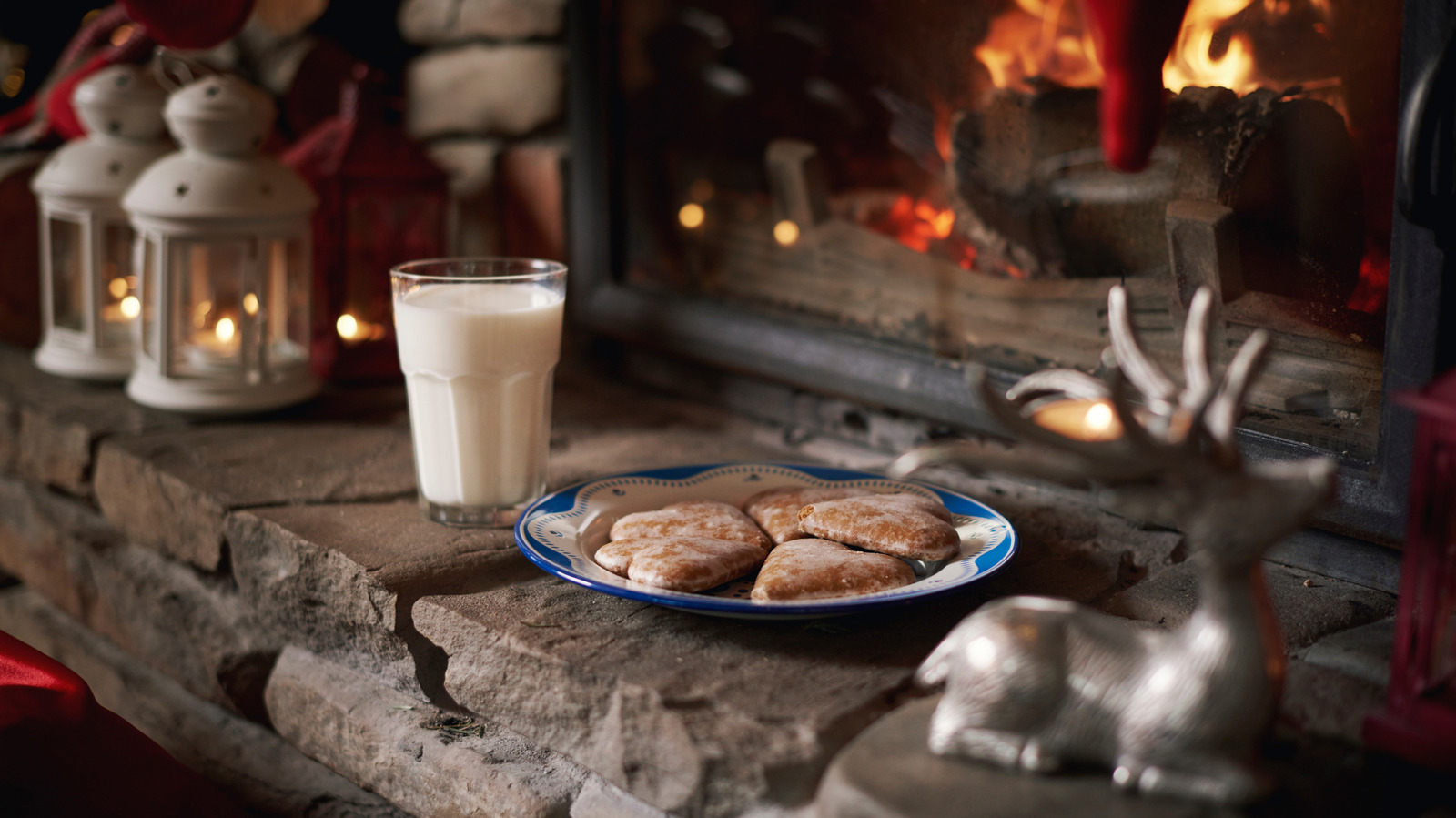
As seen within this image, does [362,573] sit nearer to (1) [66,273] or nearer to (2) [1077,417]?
(2) [1077,417]

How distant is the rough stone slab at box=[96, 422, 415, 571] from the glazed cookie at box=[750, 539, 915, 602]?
556 millimetres

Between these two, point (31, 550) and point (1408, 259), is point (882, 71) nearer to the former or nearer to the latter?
→ point (1408, 259)

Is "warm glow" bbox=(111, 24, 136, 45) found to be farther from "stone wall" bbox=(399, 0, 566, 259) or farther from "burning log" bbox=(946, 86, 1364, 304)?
"burning log" bbox=(946, 86, 1364, 304)

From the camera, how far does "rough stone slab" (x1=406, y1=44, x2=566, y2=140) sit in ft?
5.92

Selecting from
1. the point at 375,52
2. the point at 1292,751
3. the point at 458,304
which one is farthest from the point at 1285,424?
the point at 375,52

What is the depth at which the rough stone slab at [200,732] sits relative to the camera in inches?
47.3

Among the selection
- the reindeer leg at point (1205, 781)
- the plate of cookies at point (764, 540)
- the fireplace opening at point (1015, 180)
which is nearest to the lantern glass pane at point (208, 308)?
the fireplace opening at point (1015, 180)

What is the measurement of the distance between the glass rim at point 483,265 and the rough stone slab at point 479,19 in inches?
25.5

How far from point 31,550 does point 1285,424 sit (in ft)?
5.47

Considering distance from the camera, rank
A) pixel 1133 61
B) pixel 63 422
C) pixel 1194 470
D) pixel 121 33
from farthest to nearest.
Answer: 1. pixel 121 33
2. pixel 63 422
3. pixel 1133 61
4. pixel 1194 470

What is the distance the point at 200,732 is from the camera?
4.54ft

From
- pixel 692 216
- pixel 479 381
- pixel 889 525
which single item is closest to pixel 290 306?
pixel 692 216

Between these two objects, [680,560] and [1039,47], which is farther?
[1039,47]

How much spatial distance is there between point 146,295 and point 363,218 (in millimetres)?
317
